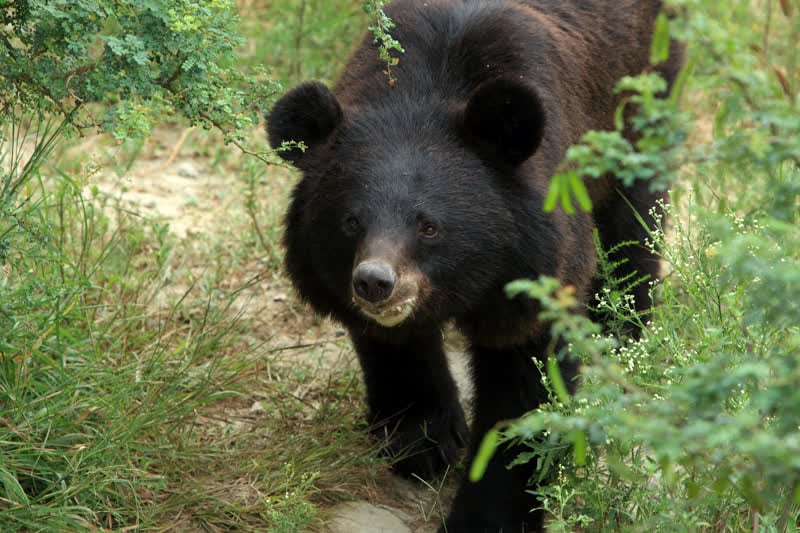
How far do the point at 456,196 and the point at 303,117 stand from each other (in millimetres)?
774

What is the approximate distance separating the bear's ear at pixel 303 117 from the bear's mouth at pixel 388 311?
85 cm

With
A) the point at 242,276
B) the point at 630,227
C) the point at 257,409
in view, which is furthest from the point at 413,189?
the point at 242,276

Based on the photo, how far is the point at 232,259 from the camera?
22.3 feet

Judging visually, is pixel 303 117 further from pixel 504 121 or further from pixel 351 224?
pixel 504 121

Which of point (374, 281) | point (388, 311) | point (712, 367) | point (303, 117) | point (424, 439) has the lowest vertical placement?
point (424, 439)

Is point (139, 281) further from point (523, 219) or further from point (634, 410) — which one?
point (634, 410)

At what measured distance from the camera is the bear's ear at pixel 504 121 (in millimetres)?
4047

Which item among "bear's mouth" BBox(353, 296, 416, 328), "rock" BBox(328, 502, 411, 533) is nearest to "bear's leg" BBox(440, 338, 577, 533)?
"rock" BBox(328, 502, 411, 533)

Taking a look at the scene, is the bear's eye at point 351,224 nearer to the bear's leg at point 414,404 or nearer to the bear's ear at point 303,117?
the bear's ear at point 303,117

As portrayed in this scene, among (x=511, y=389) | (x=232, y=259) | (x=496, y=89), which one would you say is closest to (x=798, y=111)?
(x=496, y=89)

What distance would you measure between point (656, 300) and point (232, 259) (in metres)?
2.72

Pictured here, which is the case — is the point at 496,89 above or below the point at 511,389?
above

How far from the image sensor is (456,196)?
13.7 ft

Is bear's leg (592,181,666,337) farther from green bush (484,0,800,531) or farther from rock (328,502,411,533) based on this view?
rock (328,502,411,533)
